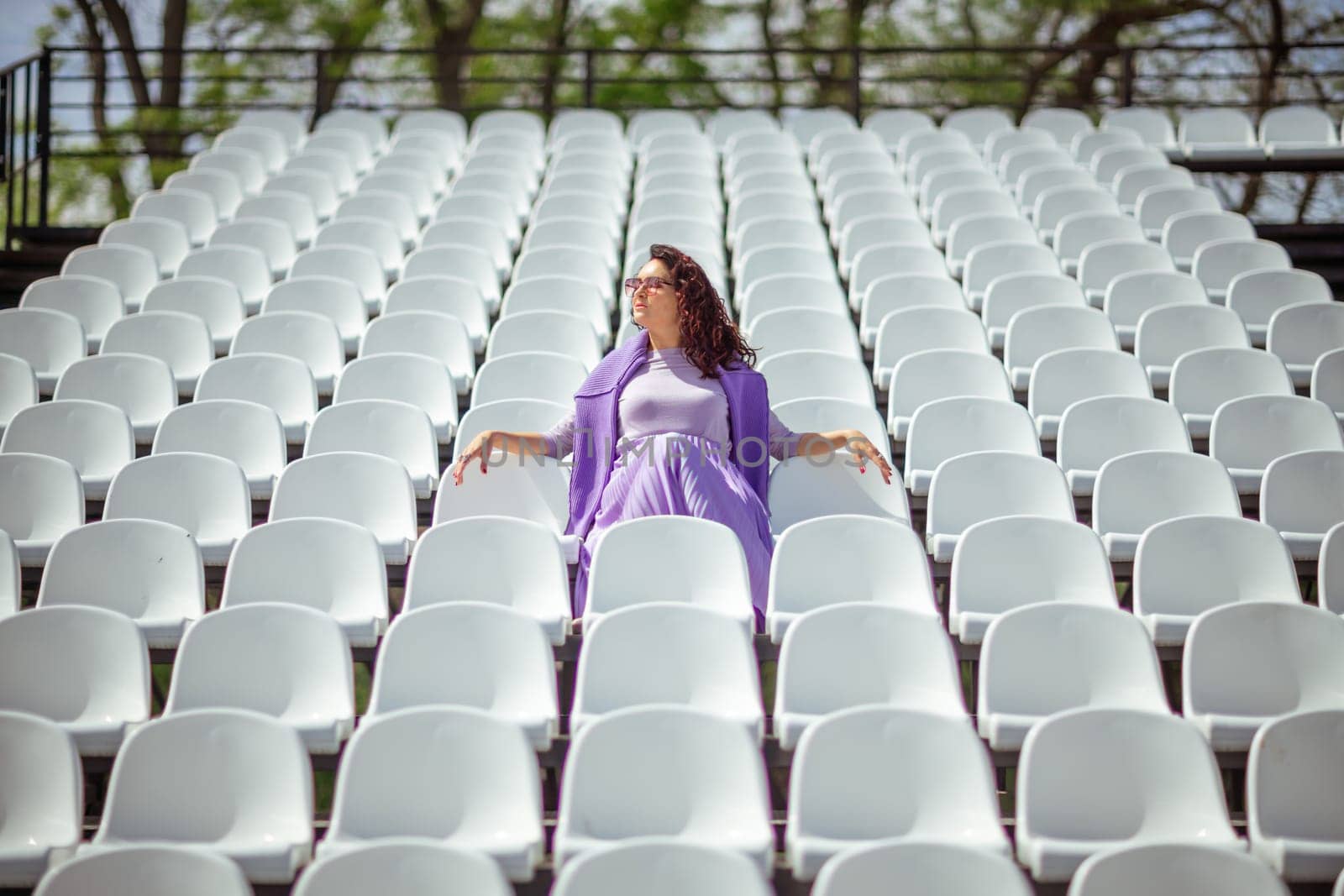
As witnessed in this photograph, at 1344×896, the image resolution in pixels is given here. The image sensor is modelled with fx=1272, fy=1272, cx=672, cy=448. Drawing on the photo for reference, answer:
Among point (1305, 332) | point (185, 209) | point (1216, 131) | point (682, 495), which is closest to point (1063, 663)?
point (682, 495)

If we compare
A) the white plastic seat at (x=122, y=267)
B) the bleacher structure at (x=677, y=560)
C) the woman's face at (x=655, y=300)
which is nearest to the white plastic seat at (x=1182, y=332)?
the bleacher structure at (x=677, y=560)

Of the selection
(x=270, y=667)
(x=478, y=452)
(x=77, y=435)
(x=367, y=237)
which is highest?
(x=367, y=237)

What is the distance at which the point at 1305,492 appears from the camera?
4.16 meters

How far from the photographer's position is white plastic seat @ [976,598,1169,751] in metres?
3.10

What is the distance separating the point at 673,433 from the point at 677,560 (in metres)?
0.43

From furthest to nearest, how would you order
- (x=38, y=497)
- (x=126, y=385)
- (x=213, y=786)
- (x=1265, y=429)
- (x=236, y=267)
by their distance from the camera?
(x=236, y=267) → (x=126, y=385) → (x=1265, y=429) → (x=38, y=497) → (x=213, y=786)

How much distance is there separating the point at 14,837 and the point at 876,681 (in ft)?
6.31

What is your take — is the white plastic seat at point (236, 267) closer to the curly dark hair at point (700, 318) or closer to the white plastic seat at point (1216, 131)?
the curly dark hair at point (700, 318)

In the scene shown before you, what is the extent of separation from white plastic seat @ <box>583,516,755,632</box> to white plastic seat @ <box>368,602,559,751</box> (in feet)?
1.32

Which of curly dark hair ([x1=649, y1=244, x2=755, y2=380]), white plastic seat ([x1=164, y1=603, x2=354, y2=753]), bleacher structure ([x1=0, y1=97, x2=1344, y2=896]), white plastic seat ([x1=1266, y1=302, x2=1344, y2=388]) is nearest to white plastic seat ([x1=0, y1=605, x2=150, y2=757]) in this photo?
bleacher structure ([x1=0, y1=97, x2=1344, y2=896])

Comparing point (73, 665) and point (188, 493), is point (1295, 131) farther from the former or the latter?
point (73, 665)

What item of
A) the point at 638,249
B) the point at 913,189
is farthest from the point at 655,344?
the point at 913,189

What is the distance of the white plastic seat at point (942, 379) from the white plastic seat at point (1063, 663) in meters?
1.83

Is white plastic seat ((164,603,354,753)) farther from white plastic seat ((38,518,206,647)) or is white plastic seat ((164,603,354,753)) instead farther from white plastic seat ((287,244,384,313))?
white plastic seat ((287,244,384,313))
